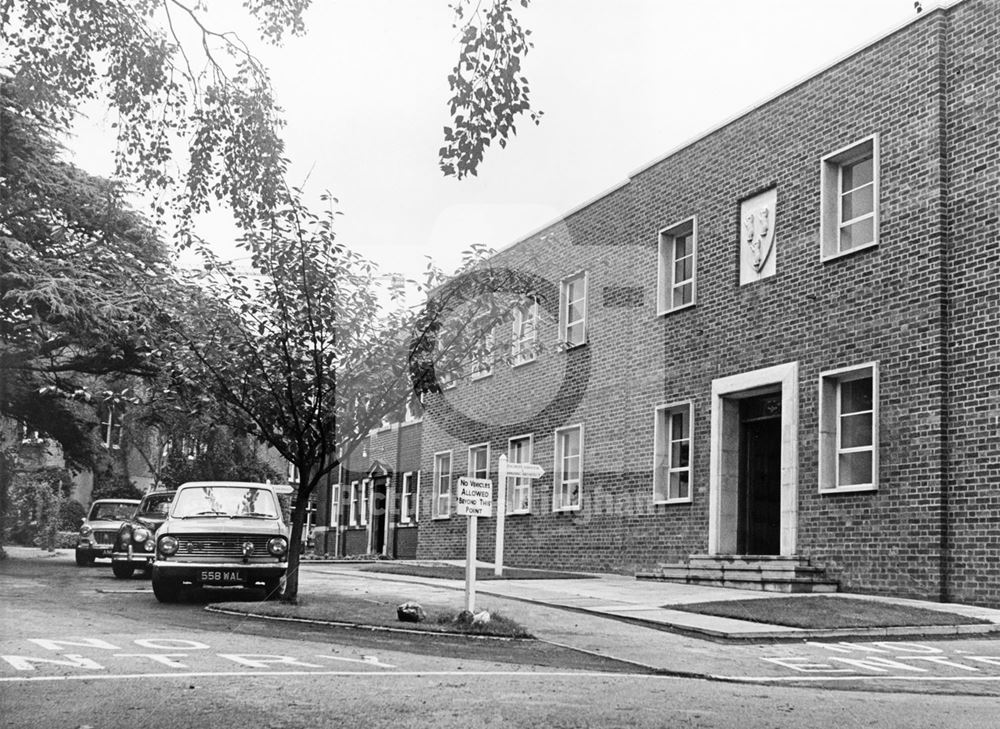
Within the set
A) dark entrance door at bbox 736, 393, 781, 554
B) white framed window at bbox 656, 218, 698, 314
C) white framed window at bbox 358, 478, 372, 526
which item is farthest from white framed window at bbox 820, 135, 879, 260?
white framed window at bbox 358, 478, 372, 526

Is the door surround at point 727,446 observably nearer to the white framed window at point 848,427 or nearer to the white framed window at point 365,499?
the white framed window at point 848,427

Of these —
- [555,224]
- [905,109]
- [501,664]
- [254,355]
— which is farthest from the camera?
[555,224]

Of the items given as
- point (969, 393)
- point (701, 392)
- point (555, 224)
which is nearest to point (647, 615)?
point (969, 393)

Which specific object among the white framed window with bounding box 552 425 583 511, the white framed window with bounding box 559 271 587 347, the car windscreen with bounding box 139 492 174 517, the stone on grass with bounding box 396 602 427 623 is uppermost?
the white framed window with bounding box 559 271 587 347

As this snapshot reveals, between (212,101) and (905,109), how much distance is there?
1068 centimetres

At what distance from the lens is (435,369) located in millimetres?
15727

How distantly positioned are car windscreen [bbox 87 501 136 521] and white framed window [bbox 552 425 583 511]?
31.0 ft

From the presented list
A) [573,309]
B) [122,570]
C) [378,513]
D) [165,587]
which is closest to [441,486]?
[378,513]

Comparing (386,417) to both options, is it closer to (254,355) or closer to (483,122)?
(254,355)

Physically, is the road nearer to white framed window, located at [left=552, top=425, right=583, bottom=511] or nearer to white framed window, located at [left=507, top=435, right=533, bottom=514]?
white framed window, located at [left=552, top=425, right=583, bottom=511]

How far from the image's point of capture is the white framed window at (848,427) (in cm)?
1759

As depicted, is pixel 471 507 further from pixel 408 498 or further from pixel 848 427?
pixel 408 498

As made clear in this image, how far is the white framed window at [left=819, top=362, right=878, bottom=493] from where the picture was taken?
17.6m

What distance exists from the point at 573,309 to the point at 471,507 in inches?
541
